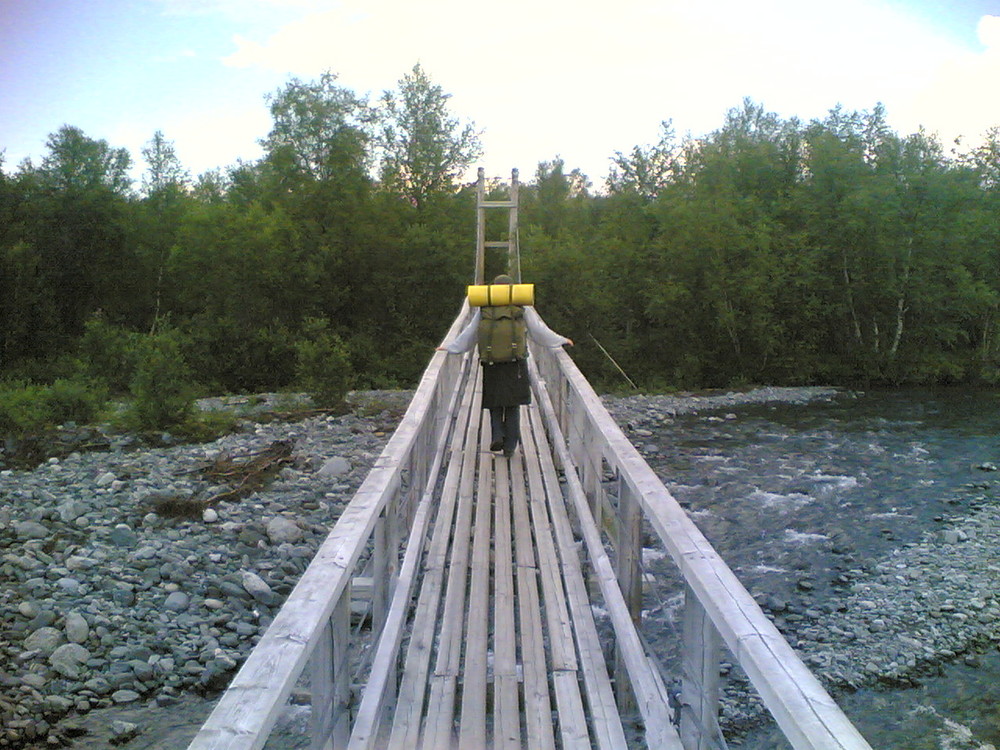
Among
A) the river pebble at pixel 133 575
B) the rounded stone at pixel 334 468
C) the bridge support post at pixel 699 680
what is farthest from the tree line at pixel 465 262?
the bridge support post at pixel 699 680

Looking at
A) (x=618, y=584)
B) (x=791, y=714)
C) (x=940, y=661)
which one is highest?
(x=791, y=714)

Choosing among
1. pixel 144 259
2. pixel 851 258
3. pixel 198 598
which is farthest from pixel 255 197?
pixel 198 598

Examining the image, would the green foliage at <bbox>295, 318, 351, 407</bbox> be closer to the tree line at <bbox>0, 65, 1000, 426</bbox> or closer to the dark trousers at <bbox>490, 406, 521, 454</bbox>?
the tree line at <bbox>0, 65, 1000, 426</bbox>

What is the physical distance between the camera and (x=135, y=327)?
28.8 m

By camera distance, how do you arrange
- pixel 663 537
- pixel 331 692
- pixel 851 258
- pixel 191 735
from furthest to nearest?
pixel 851 258, pixel 191 735, pixel 663 537, pixel 331 692

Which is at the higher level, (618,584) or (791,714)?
(791,714)

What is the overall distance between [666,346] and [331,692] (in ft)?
80.8

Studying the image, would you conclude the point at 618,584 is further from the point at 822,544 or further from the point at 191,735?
the point at 822,544

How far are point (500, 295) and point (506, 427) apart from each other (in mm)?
1128

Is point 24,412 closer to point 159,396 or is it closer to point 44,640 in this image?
point 159,396

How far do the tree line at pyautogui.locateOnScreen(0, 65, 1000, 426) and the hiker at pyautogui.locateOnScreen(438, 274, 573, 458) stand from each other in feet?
51.1

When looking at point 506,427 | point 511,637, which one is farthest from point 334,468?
point 511,637

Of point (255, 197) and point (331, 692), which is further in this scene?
point (255, 197)

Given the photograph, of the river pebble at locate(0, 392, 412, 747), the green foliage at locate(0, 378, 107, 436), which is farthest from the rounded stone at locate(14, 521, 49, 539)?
the green foliage at locate(0, 378, 107, 436)
